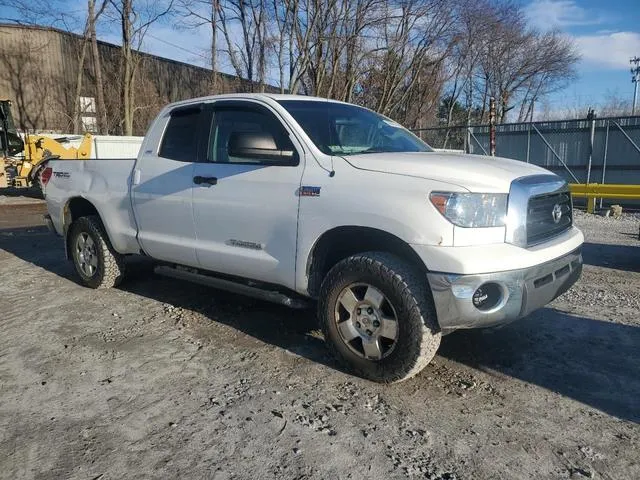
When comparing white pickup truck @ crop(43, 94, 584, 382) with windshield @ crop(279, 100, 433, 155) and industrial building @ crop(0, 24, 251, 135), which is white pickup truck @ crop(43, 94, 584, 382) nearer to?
windshield @ crop(279, 100, 433, 155)

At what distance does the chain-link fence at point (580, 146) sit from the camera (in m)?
14.1

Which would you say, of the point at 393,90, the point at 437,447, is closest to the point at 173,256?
the point at 437,447

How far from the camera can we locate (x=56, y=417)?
3184 mm

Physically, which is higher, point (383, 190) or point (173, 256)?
point (383, 190)

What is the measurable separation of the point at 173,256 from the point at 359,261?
2.14 meters

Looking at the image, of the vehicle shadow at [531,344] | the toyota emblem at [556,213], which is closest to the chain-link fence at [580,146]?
the vehicle shadow at [531,344]

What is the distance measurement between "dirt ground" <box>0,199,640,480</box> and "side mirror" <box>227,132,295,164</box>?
1492 millimetres

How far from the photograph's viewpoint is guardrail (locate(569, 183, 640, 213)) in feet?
36.8

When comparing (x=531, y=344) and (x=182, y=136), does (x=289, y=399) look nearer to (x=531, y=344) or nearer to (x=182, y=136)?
(x=531, y=344)

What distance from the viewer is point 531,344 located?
4211mm

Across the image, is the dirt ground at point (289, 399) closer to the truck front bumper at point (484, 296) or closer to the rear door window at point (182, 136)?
the truck front bumper at point (484, 296)

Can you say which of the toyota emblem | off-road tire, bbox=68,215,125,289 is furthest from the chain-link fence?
off-road tire, bbox=68,215,125,289

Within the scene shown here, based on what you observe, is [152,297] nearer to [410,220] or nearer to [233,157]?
[233,157]

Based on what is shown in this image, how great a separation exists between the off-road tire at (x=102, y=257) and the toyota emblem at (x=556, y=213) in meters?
4.36
